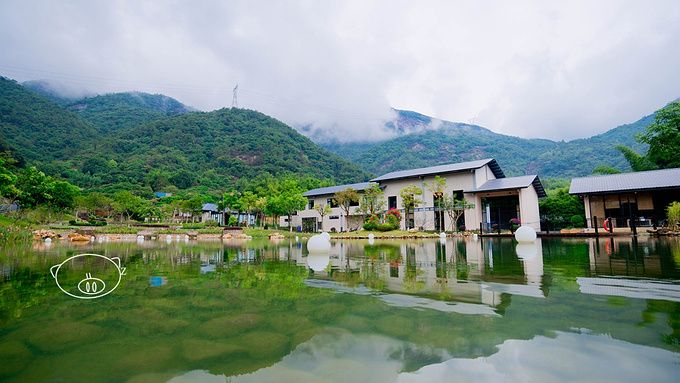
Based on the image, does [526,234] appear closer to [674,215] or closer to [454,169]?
[674,215]

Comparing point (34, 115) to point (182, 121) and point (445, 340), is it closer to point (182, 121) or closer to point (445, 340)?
point (182, 121)

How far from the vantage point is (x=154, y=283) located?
4.99 m

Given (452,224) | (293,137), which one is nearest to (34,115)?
(293,137)

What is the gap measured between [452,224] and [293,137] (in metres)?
80.5

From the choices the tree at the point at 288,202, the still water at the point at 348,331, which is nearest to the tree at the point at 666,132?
the still water at the point at 348,331

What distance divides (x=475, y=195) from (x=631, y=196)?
10.9m

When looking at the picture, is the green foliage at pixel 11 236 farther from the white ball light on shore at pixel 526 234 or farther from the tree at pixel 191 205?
the tree at pixel 191 205

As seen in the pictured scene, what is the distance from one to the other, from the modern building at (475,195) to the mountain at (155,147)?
47.2 m

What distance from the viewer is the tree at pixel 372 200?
34184 mm

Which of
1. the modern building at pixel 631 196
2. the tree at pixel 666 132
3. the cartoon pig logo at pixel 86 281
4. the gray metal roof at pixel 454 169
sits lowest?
the cartoon pig logo at pixel 86 281

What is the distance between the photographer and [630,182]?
23.1 metres

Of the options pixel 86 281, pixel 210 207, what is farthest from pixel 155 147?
pixel 86 281

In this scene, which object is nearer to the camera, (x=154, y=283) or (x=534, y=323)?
(x=534, y=323)

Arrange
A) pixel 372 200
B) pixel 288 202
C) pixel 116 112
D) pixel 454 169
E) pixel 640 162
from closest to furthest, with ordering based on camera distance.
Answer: pixel 454 169
pixel 372 200
pixel 640 162
pixel 288 202
pixel 116 112
